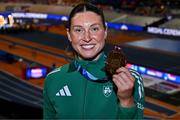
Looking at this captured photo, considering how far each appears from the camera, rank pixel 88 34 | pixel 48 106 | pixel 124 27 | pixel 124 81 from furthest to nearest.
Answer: pixel 124 27 < pixel 48 106 < pixel 88 34 < pixel 124 81

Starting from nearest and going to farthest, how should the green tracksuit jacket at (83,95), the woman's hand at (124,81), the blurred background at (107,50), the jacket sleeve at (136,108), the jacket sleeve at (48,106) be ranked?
1. the woman's hand at (124,81)
2. the jacket sleeve at (136,108)
3. the green tracksuit jacket at (83,95)
4. the jacket sleeve at (48,106)
5. the blurred background at (107,50)

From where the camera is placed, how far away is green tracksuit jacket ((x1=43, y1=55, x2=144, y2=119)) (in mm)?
2889

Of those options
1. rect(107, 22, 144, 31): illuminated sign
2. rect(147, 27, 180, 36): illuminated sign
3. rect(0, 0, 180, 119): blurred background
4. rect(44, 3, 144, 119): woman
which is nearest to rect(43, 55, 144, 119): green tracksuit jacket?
rect(44, 3, 144, 119): woman

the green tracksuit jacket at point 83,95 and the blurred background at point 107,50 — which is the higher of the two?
the green tracksuit jacket at point 83,95

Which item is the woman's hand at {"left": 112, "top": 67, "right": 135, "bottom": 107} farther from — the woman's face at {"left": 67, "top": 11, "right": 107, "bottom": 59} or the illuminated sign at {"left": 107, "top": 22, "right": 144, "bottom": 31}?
the illuminated sign at {"left": 107, "top": 22, "right": 144, "bottom": 31}

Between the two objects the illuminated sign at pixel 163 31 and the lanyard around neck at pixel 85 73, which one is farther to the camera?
the illuminated sign at pixel 163 31

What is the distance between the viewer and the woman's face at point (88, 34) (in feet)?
9.52

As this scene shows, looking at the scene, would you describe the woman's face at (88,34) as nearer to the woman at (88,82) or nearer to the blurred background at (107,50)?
the woman at (88,82)

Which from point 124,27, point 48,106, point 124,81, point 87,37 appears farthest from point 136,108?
point 124,27

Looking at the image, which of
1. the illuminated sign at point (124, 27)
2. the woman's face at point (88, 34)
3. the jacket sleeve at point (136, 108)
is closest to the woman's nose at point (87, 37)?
the woman's face at point (88, 34)

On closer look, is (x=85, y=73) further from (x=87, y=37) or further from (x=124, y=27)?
(x=124, y=27)

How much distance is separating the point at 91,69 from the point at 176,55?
26523 mm

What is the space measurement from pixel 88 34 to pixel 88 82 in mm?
455

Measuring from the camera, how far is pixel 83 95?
2.99m
